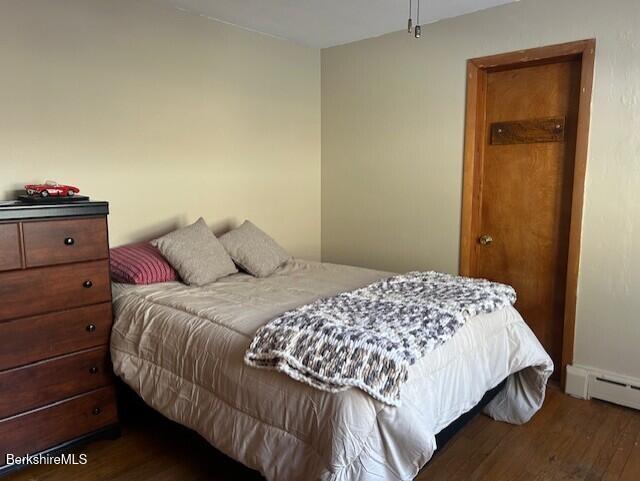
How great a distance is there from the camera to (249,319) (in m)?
2.04

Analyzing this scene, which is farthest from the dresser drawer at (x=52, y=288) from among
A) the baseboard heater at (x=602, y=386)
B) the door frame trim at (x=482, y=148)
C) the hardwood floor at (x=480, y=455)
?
the baseboard heater at (x=602, y=386)

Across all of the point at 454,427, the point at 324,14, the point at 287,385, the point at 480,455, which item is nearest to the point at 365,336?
the point at 287,385

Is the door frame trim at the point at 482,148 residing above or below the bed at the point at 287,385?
above

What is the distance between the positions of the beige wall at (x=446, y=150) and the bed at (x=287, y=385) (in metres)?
0.75

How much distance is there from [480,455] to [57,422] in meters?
2.01

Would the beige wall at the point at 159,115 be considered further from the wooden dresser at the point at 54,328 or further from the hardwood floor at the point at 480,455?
the hardwood floor at the point at 480,455

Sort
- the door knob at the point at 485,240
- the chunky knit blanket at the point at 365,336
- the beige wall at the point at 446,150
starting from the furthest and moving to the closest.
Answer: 1. the door knob at the point at 485,240
2. the beige wall at the point at 446,150
3. the chunky knit blanket at the point at 365,336

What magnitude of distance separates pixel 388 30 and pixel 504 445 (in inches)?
110

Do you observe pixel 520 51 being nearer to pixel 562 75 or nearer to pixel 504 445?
pixel 562 75

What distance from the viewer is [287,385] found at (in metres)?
1.67

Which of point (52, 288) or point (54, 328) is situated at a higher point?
point (52, 288)

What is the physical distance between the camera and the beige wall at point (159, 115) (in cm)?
249

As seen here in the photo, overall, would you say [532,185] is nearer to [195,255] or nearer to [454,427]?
[454,427]

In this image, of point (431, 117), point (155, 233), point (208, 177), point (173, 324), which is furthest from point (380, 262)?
point (173, 324)
